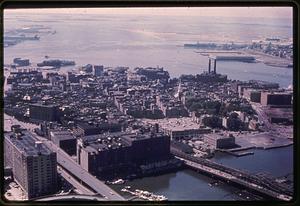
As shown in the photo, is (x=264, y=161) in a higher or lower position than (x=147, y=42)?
lower

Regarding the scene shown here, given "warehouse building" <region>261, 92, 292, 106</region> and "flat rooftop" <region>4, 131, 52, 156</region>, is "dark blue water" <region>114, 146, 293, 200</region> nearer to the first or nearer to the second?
"warehouse building" <region>261, 92, 292, 106</region>

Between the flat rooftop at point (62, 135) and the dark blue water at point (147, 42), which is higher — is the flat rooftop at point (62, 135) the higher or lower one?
the lower one

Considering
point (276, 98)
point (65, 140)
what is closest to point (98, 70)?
point (65, 140)

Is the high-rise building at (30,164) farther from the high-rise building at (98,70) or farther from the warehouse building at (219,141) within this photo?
the warehouse building at (219,141)

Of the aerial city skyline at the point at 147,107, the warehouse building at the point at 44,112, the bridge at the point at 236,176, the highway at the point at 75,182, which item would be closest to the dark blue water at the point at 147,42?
the aerial city skyline at the point at 147,107

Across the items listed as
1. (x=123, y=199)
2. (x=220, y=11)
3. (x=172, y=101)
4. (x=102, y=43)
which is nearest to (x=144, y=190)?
(x=123, y=199)

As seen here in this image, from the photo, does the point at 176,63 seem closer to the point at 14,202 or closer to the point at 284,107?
the point at 284,107

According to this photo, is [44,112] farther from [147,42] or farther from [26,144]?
[147,42]

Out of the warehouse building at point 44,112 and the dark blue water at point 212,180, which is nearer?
the dark blue water at point 212,180
